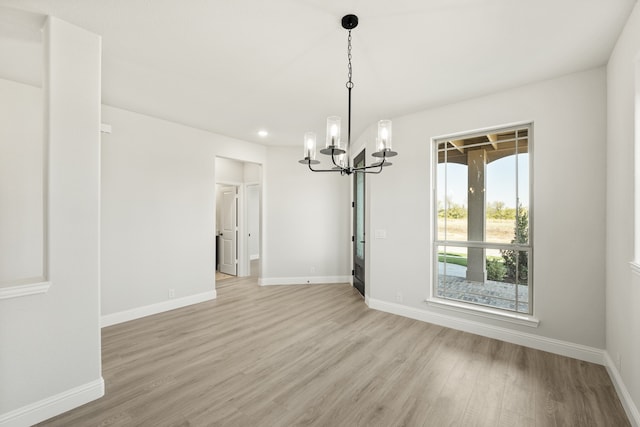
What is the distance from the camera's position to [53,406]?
6.34 feet

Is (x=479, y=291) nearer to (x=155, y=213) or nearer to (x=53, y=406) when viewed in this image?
(x=53, y=406)

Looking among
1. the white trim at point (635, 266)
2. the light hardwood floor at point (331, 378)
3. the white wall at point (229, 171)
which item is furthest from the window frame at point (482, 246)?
the white wall at point (229, 171)

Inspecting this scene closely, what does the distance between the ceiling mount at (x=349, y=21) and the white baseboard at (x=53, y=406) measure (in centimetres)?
320

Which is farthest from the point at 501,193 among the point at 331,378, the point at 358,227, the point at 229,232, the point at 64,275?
the point at 229,232

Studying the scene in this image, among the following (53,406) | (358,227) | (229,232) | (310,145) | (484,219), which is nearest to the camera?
(53,406)

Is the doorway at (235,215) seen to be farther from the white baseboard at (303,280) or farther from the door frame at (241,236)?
the white baseboard at (303,280)

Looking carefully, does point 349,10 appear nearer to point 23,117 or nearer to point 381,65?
point 381,65

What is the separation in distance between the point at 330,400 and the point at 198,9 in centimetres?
293

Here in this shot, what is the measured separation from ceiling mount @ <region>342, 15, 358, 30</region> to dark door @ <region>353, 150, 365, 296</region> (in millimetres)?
2900

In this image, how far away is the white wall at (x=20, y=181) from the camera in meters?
2.76

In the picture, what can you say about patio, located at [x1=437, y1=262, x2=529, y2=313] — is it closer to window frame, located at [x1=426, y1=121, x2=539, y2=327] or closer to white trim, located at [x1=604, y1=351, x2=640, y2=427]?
window frame, located at [x1=426, y1=121, x2=539, y2=327]

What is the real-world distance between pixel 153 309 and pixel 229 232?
9.03ft

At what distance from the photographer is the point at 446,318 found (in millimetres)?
3533

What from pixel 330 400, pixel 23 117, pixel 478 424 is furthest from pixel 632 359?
pixel 23 117
